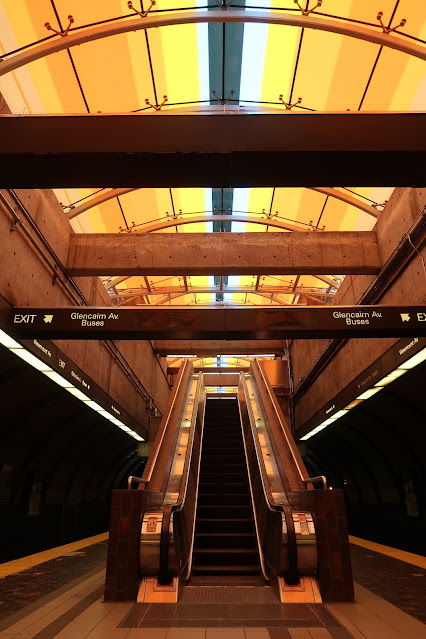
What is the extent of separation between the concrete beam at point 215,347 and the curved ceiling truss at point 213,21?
12469mm

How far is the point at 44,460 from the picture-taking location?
9070 millimetres

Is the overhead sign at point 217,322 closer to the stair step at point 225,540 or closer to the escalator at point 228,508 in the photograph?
the escalator at point 228,508

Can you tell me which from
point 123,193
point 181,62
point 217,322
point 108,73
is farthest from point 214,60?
point 217,322

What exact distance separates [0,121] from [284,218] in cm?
727

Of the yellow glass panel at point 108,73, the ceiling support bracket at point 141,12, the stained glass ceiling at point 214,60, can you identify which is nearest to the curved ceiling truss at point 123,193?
the stained glass ceiling at point 214,60

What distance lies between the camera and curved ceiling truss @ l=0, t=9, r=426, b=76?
558 centimetres

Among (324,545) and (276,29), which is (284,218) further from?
(324,545)

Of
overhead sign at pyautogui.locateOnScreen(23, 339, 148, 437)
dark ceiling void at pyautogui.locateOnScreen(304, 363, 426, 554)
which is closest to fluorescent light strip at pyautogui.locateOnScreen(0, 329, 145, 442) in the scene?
overhead sign at pyautogui.locateOnScreen(23, 339, 148, 437)

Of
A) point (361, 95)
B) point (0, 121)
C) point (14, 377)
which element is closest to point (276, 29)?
point (361, 95)

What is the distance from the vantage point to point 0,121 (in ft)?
11.5

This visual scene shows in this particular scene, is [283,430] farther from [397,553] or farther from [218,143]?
[218,143]

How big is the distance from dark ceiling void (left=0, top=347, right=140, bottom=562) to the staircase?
2.94 meters

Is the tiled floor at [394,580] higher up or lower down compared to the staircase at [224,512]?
lower down

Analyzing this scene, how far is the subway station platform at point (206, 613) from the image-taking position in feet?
12.8
